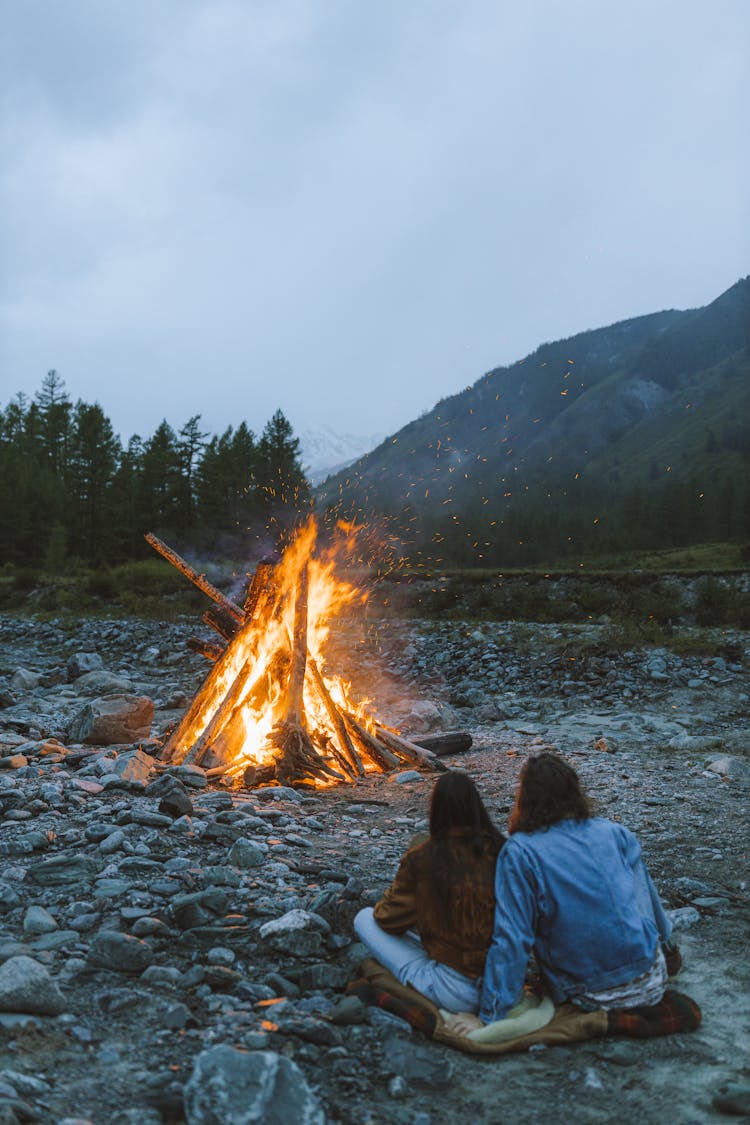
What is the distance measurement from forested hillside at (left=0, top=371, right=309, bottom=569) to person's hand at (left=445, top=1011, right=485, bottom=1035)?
4417 cm

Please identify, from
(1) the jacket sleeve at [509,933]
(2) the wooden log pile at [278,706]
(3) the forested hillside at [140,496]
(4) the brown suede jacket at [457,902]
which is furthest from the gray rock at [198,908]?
(3) the forested hillside at [140,496]

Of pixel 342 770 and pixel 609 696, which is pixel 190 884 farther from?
pixel 609 696

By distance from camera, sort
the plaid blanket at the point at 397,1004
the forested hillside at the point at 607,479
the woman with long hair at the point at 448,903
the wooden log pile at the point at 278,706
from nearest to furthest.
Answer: the plaid blanket at the point at 397,1004 → the woman with long hair at the point at 448,903 → the wooden log pile at the point at 278,706 → the forested hillside at the point at 607,479

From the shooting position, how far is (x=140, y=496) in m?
55.8

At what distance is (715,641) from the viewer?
17.2 metres

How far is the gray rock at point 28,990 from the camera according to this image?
11.7ft

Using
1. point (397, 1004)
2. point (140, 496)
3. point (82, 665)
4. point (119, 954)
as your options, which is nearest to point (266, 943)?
point (119, 954)

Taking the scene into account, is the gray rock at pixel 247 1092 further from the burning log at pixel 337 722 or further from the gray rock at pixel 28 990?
the burning log at pixel 337 722

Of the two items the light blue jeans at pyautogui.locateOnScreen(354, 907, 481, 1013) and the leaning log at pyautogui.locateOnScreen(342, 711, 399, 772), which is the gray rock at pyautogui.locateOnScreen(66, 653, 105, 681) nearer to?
the leaning log at pyautogui.locateOnScreen(342, 711, 399, 772)

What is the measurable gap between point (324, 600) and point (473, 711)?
4951 millimetres

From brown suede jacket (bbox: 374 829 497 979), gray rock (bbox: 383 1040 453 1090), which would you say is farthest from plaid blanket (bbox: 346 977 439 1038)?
brown suede jacket (bbox: 374 829 497 979)

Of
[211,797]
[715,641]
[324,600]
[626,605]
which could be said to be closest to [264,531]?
[626,605]

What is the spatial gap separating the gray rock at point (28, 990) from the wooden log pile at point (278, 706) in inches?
219

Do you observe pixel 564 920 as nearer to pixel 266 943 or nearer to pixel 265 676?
pixel 266 943
